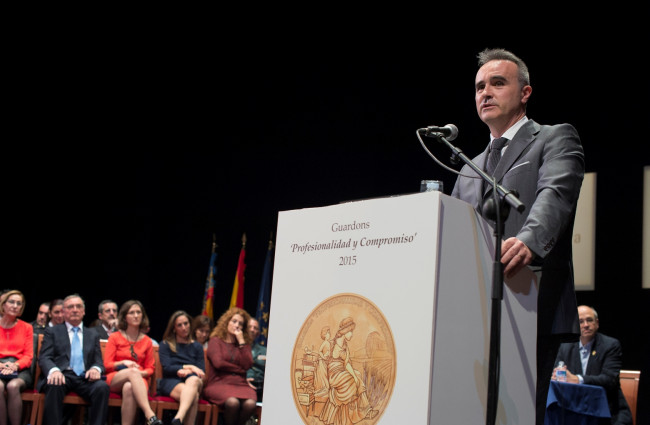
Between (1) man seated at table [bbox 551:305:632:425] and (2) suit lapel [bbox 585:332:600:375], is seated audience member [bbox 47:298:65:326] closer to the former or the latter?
(1) man seated at table [bbox 551:305:632:425]

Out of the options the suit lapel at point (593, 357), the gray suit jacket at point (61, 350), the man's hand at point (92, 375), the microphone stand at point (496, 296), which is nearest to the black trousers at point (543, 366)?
the microphone stand at point (496, 296)

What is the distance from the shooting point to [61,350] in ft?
22.1

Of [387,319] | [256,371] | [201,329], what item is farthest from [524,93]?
[201,329]

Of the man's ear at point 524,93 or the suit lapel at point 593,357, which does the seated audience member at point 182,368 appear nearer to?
the suit lapel at point 593,357

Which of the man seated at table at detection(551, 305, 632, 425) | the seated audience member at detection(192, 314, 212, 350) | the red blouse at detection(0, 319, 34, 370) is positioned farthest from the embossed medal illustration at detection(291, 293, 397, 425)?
the seated audience member at detection(192, 314, 212, 350)

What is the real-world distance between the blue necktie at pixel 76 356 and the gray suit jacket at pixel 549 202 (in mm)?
5580

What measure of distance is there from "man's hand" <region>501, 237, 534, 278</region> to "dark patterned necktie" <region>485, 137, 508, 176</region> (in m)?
0.43

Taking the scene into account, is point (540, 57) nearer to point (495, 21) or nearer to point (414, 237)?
point (495, 21)

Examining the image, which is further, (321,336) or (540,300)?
(540,300)

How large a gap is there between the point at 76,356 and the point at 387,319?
19.2ft

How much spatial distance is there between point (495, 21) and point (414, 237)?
273 inches

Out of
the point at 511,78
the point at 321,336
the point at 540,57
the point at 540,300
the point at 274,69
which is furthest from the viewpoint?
the point at 274,69

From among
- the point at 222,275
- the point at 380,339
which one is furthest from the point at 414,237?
the point at 222,275

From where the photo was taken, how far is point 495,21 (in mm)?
7977
